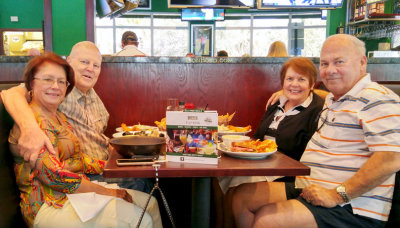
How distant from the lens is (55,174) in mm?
1434

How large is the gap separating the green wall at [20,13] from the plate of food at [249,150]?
1049 cm

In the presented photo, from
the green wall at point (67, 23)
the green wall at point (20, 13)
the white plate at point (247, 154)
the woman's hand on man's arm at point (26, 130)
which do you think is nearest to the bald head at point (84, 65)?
the woman's hand on man's arm at point (26, 130)

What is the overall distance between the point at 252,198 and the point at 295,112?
0.70 meters

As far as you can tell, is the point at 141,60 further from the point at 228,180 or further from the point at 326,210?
the point at 326,210

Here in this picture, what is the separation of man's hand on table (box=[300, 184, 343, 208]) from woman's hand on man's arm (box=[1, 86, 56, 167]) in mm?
1214

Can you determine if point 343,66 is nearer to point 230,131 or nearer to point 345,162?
point 345,162

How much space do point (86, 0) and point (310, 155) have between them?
2.87m

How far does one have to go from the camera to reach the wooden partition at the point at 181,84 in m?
2.95

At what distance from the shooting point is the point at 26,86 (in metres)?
1.71

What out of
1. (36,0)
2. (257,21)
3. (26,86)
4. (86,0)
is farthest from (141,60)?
(257,21)

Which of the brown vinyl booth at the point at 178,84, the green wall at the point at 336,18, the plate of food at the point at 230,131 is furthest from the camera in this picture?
the green wall at the point at 336,18

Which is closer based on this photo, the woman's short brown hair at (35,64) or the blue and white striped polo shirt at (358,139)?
the blue and white striped polo shirt at (358,139)

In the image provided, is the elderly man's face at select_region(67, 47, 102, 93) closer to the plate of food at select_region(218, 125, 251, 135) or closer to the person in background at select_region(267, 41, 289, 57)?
the plate of food at select_region(218, 125, 251, 135)

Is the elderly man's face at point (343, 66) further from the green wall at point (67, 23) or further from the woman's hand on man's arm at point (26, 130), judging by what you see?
the green wall at point (67, 23)
